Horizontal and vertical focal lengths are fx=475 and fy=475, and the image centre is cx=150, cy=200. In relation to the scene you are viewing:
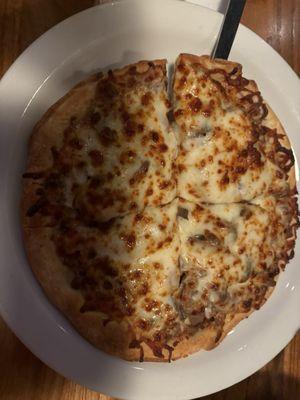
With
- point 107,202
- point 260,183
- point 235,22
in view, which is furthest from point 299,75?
point 107,202

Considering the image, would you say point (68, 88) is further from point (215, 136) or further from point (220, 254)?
point (220, 254)

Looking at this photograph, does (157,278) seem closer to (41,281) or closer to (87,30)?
(41,281)

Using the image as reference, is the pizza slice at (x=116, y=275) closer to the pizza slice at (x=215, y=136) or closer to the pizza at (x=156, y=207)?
the pizza at (x=156, y=207)

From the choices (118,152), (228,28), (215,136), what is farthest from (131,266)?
(228,28)

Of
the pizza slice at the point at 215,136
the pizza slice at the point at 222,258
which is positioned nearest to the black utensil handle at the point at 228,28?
the pizza slice at the point at 215,136

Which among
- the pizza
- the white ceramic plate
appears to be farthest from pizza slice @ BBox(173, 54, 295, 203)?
the white ceramic plate
